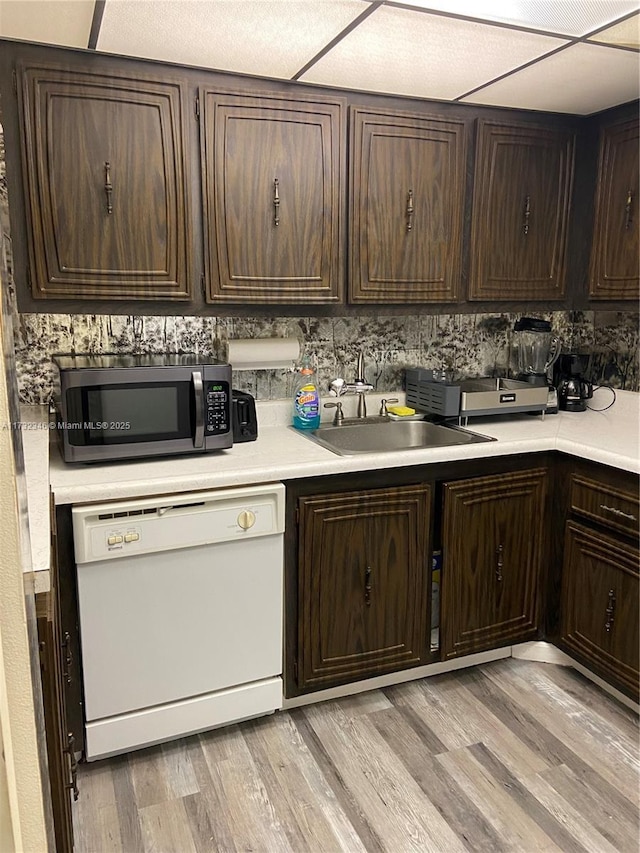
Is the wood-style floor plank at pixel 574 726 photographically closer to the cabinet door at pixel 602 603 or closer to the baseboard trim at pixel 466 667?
the baseboard trim at pixel 466 667

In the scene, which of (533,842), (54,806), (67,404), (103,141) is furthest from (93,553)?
(533,842)

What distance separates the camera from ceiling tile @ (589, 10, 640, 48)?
70.2 inches

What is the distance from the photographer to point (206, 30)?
1789 mm

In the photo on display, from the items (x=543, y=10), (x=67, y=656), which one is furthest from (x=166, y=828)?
(x=543, y=10)

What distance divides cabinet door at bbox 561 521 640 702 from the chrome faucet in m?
0.93

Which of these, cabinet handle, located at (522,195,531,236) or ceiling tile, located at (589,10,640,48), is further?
cabinet handle, located at (522,195,531,236)

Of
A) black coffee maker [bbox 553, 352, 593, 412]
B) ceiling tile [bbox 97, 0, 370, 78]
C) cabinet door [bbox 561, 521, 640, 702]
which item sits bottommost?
cabinet door [bbox 561, 521, 640, 702]

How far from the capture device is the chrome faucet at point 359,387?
2631 mm

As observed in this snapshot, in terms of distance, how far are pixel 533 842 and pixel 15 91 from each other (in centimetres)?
254

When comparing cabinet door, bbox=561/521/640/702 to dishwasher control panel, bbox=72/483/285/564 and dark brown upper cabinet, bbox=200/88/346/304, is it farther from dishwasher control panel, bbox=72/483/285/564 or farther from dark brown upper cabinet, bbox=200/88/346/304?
dark brown upper cabinet, bbox=200/88/346/304

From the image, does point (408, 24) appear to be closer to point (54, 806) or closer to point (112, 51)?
point (112, 51)

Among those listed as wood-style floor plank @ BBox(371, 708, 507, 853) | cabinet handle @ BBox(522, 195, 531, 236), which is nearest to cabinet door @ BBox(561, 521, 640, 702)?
wood-style floor plank @ BBox(371, 708, 507, 853)

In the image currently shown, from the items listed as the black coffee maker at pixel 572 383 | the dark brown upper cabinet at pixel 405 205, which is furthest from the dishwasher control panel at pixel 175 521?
the black coffee maker at pixel 572 383

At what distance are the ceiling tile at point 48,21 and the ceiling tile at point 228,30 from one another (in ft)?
0.17
